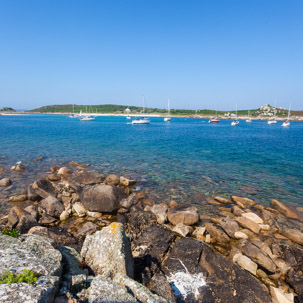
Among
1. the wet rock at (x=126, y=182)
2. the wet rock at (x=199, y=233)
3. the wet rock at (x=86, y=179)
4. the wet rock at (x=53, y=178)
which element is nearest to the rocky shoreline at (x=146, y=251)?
the wet rock at (x=199, y=233)

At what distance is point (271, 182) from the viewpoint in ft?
75.9

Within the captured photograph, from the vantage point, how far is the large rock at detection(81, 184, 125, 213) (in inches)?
598

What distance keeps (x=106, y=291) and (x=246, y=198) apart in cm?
1646

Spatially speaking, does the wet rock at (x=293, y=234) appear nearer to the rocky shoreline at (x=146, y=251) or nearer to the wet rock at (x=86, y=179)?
the rocky shoreline at (x=146, y=251)

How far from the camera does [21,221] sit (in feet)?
41.0

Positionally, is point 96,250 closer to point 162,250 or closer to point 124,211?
point 162,250

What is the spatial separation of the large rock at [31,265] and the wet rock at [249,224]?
488 inches

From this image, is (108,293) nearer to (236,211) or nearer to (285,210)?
(236,211)

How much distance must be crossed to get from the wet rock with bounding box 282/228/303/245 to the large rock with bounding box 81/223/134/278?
1134 cm

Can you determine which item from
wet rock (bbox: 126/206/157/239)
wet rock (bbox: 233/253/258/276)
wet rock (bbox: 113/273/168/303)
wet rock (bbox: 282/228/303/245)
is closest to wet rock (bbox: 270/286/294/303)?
wet rock (bbox: 233/253/258/276)

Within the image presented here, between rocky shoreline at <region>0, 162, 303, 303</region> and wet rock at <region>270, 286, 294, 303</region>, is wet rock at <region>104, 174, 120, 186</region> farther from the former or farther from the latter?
wet rock at <region>270, 286, 294, 303</region>

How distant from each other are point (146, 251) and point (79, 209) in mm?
7597

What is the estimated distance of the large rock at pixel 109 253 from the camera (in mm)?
6809

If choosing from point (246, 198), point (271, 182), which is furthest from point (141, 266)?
point (271, 182)
